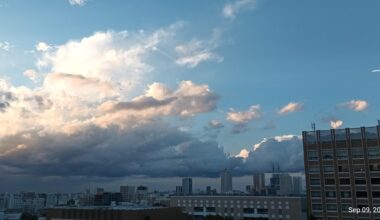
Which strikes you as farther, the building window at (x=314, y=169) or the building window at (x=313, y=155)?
the building window at (x=313, y=155)

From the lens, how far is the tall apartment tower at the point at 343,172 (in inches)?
4316

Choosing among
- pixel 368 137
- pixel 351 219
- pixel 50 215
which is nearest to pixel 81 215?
pixel 50 215

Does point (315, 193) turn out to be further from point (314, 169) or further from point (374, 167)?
point (374, 167)

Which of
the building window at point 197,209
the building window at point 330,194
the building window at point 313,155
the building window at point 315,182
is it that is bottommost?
the building window at point 197,209

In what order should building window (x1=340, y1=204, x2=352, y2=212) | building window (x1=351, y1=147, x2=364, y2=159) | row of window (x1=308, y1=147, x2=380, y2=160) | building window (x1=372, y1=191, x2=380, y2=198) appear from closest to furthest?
building window (x1=372, y1=191, x2=380, y2=198), building window (x1=340, y1=204, x2=352, y2=212), row of window (x1=308, y1=147, x2=380, y2=160), building window (x1=351, y1=147, x2=364, y2=159)

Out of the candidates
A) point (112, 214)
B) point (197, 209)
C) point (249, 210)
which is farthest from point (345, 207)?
point (197, 209)

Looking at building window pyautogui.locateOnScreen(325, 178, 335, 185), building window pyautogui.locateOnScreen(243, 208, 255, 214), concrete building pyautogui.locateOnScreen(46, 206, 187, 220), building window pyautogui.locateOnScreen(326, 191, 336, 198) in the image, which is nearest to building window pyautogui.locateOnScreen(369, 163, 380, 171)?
building window pyautogui.locateOnScreen(325, 178, 335, 185)

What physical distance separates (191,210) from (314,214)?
69787 mm

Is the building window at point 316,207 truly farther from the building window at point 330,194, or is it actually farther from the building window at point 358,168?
the building window at point 358,168

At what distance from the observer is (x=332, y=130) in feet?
389

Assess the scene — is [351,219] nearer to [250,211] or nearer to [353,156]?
[353,156]

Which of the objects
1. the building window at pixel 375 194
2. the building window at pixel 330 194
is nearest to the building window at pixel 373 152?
the building window at pixel 375 194

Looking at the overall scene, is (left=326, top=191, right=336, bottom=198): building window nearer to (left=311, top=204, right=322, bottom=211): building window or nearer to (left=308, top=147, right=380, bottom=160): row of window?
(left=311, top=204, right=322, bottom=211): building window

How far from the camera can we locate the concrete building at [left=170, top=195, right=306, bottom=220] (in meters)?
146
